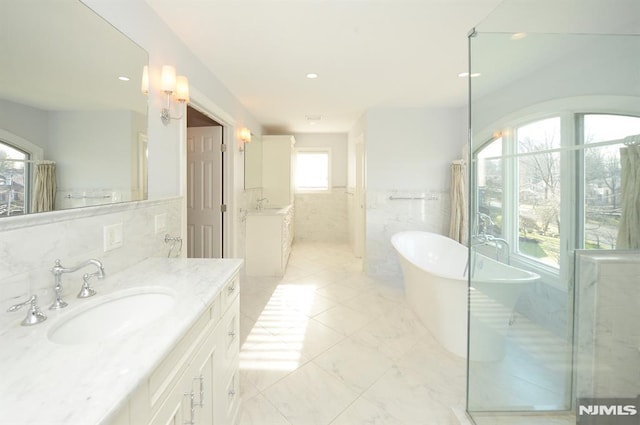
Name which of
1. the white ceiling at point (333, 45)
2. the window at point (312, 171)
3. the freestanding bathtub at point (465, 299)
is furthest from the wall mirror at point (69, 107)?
the window at point (312, 171)

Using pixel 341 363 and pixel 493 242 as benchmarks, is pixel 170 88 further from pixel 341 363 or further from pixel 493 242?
pixel 493 242

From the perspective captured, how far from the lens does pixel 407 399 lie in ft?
5.66

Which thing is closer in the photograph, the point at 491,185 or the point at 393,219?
the point at 491,185

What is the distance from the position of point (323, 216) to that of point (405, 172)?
2.71m

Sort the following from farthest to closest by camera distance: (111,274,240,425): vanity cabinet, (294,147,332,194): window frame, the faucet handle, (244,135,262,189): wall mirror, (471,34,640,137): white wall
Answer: (294,147,332,194): window frame → (244,135,262,189): wall mirror → (471,34,640,137): white wall → the faucet handle → (111,274,240,425): vanity cabinet

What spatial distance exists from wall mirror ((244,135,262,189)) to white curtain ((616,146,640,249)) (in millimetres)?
3782

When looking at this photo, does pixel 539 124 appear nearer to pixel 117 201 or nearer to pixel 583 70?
pixel 583 70

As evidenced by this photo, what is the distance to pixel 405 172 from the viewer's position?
4.09m

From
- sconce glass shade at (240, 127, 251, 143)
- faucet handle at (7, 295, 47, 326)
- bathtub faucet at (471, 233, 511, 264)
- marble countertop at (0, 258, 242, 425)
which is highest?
sconce glass shade at (240, 127, 251, 143)

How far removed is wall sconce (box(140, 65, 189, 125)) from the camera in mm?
1678

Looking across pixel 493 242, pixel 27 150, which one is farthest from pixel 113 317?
pixel 493 242

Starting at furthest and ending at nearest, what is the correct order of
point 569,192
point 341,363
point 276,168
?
1. point 276,168
2. point 341,363
3. point 569,192

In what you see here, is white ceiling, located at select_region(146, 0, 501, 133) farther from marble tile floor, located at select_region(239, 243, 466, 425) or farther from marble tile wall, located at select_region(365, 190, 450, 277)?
marble tile floor, located at select_region(239, 243, 466, 425)

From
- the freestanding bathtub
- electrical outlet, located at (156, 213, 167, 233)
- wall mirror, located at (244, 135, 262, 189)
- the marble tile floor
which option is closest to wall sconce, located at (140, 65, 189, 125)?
electrical outlet, located at (156, 213, 167, 233)
